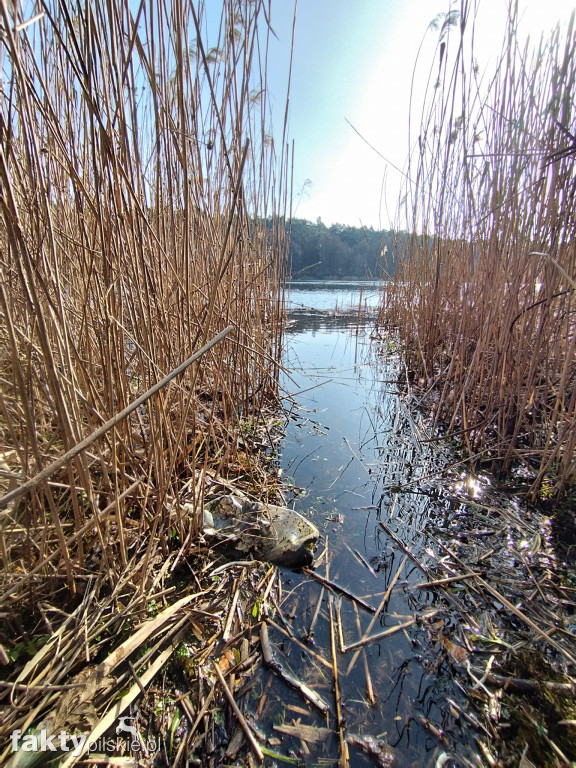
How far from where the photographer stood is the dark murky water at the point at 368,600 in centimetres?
59

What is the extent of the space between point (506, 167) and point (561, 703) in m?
1.67

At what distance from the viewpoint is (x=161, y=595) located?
0.76 meters

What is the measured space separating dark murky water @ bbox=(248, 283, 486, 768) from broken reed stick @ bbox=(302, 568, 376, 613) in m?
0.01

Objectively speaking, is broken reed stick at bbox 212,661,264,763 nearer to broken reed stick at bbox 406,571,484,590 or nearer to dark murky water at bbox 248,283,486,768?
dark murky water at bbox 248,283,486,768

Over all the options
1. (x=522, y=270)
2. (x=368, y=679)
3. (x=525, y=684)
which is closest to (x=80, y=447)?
(x=368, y=679)

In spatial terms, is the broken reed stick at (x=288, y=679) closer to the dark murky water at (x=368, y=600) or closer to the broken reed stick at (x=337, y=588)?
the dark murky water at (x=368, y=600)

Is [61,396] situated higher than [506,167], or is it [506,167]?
[506,167]

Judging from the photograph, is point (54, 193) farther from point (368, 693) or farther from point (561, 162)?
point (561, 162)

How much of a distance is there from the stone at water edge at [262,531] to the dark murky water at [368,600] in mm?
52

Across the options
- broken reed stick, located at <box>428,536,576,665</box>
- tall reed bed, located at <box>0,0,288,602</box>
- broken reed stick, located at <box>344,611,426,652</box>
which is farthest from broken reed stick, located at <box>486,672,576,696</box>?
tall reed bed, located at <box>0,0,288,602</box>

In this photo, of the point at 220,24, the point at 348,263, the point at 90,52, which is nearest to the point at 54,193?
the point at 90,52

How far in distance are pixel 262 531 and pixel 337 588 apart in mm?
259

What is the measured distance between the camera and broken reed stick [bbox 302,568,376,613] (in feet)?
2.72

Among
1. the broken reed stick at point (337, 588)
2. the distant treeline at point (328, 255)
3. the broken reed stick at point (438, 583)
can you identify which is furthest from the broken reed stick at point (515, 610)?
the distant treeline at point (328, 255)
